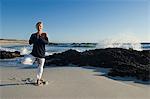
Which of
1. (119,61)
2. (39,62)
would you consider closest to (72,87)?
(39,62)

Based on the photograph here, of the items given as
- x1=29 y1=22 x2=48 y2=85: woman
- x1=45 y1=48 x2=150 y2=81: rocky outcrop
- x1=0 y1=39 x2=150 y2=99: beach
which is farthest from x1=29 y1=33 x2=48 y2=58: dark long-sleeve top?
x1=45 y1=48 x2=150 y2=81: rocky outcrop

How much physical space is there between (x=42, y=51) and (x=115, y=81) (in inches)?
75.8

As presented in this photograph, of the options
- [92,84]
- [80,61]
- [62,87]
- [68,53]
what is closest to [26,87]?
[62,87]

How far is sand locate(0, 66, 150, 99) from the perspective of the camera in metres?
6.33

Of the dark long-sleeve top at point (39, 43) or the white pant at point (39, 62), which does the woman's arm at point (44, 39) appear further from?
the white pant at point (39, 62)

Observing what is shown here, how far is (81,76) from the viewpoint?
8211 mm

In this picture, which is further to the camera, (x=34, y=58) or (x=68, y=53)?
(x=68, y=53)

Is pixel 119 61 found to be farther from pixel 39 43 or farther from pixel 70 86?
pixel 39 43

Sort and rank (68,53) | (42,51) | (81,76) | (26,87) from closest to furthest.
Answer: (26,87)
(42,51)
(81,76)
(68,53)

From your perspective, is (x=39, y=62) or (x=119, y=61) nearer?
(x=39, y=62)

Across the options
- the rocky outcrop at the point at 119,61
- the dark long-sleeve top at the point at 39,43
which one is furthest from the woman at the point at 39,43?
the rocky outcrop at the point at 119,61

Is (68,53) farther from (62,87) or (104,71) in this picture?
(62,87)

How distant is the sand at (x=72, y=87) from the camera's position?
20.8 ft

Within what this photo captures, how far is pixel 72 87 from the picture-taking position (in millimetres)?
6969
